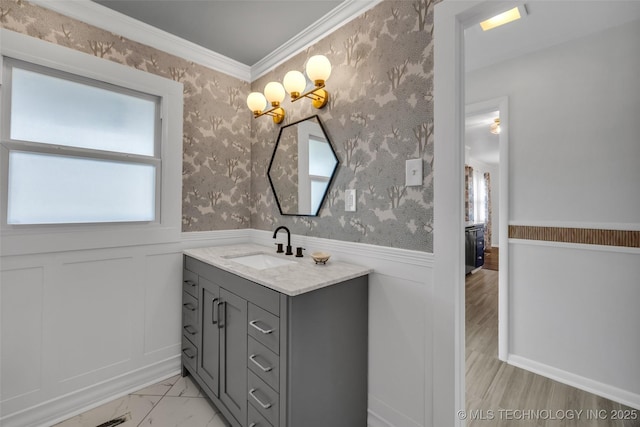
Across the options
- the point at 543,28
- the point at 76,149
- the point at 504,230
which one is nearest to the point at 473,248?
the point at 504,230

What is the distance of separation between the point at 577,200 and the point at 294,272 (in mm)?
2090

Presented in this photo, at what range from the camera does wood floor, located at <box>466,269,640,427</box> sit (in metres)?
1.59

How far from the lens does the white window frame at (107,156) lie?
1.48m

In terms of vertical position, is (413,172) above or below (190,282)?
above

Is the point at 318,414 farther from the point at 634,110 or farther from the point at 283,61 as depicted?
the point at 634,110

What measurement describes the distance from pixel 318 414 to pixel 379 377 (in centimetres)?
43

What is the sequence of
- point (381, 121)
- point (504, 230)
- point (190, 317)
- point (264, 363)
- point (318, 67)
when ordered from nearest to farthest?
point (264, 363) → point (381, 121) → point (318, 67) → point (190, 317) → point (504, 230)

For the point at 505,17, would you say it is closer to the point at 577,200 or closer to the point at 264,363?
the point at 577,200

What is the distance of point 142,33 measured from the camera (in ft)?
6.22

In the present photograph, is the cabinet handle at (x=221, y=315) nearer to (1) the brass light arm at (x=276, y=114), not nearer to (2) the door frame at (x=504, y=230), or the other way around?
(1) the brass light arm at (x=276, y=114)

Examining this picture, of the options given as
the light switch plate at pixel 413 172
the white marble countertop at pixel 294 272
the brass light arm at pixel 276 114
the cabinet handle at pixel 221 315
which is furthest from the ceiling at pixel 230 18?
the cabinet handle at pixel 221 315

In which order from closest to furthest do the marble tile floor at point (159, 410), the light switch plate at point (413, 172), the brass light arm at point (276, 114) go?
the light switch plate at point (413, 172) → the marble tile floor at point (159, 410) → the brass light arm at point (276, 114)

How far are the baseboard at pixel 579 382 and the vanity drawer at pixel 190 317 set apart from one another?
2439 millimetres

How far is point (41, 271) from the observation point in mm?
1562
